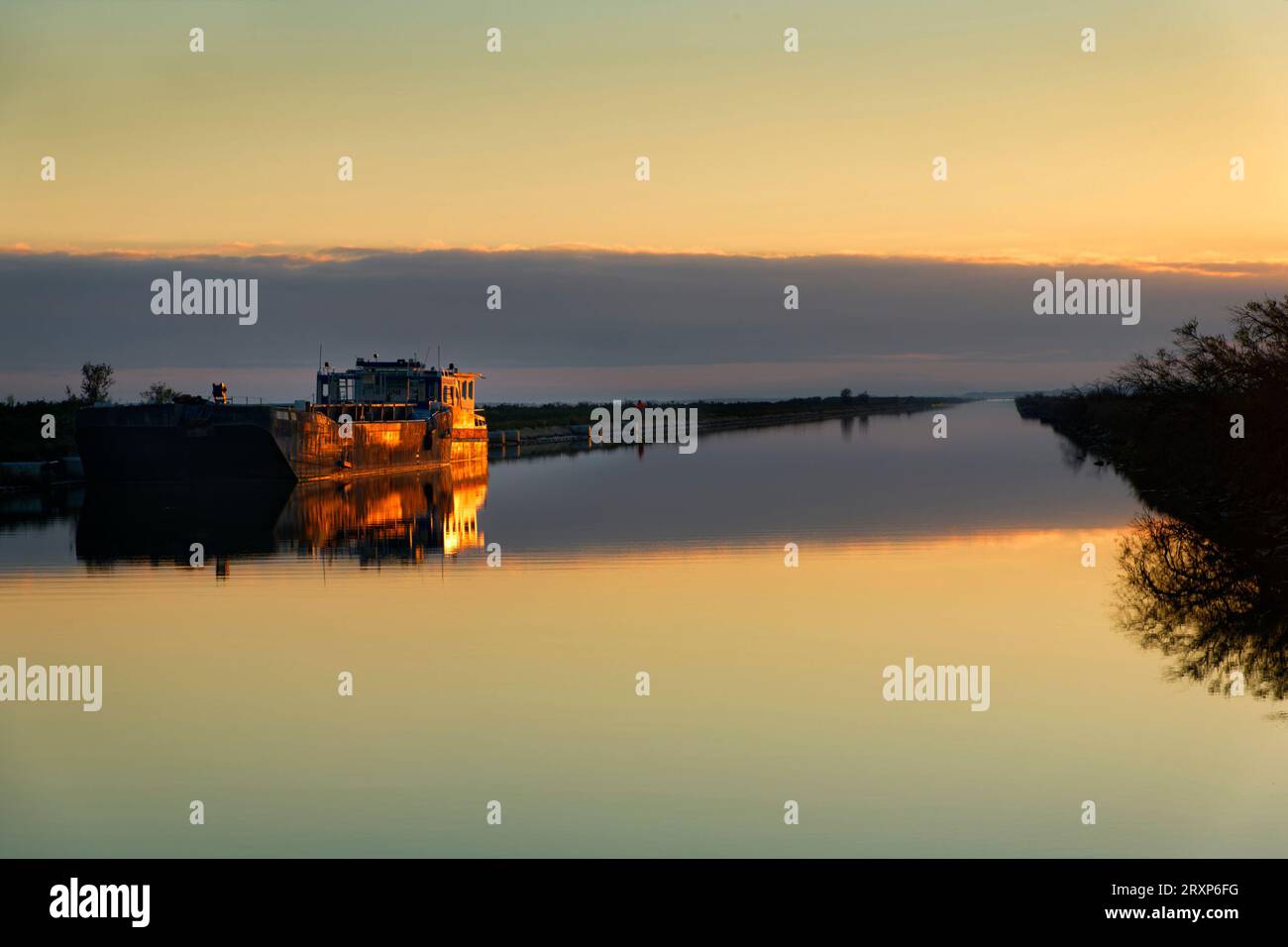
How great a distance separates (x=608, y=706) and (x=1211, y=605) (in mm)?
11580

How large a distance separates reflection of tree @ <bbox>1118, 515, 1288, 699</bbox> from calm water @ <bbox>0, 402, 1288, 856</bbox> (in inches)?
20.1

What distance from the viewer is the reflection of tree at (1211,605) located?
19.0 metres

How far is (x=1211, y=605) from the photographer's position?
23.8m

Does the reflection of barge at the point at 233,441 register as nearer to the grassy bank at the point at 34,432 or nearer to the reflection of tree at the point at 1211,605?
the grassy bank at the point at 34,432

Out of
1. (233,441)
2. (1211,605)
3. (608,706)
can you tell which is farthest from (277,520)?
(608,706)

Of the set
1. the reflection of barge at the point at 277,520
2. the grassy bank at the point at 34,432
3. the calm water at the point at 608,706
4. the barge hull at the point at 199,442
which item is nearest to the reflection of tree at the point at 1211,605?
the calm water at the point at 608,706

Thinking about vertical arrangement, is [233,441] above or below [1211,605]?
above

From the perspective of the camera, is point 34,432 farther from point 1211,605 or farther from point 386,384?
point 1211,605

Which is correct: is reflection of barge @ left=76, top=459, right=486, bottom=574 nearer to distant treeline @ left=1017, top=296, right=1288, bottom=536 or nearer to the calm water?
the calm water

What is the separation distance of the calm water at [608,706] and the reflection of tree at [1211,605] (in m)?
0.51

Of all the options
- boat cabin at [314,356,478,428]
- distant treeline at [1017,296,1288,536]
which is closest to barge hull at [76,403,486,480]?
boat cabin at [314,356,478,428]

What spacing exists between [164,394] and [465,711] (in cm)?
7010
